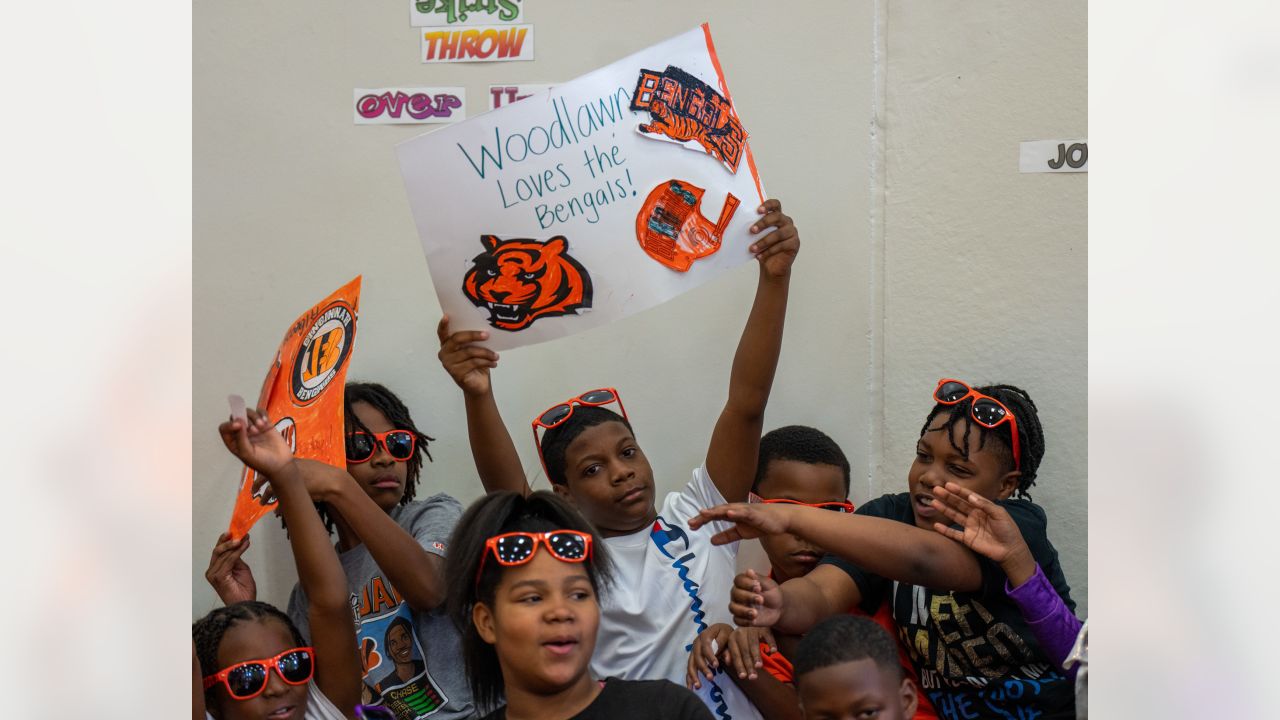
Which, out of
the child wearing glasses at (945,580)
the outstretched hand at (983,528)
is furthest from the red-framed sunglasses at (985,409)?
the outstretched hand at (983,528)

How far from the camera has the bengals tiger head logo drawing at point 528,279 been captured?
3.28 metres

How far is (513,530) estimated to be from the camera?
287 cm

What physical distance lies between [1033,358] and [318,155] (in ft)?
7.87

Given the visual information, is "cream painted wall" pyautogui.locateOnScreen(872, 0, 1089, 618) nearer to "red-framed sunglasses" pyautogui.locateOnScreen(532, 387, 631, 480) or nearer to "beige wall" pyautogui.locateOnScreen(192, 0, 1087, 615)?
"beige wall" pyautogui.locateOnScreen(192, 0, 1087, 615)

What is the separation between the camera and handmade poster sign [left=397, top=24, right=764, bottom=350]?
127 inches

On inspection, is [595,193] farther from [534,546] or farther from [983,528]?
[983,528]

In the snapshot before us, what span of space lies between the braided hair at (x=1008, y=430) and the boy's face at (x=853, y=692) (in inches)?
29.4

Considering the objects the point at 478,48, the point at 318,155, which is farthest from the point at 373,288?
the point at 478,48

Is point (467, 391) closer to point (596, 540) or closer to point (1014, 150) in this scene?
point (596, 540)

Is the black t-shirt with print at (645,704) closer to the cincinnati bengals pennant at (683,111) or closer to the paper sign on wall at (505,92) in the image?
the cincinnati bengals pennant at (683,111)

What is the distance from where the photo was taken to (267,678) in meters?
2.96

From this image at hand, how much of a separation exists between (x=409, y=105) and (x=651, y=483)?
1.57m

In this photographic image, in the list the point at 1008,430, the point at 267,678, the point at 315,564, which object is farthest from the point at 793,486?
the point at 267,678

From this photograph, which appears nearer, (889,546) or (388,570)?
(889,546)
